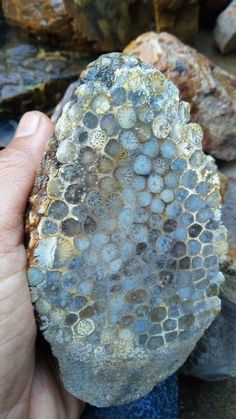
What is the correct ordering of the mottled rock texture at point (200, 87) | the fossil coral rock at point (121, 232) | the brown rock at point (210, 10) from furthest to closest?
the brown rock at point (210, 10) < the mottled rock texture at point (200, 87) < the fossil coral rock at point (121, 232)

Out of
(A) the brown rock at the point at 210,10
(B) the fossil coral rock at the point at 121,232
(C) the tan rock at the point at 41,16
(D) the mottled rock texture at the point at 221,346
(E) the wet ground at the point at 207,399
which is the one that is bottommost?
(E) the wet ground at the point at 207,399

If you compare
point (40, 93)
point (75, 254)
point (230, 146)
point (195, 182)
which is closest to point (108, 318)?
point (75, 254)

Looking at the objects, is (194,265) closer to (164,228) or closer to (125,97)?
(164,228)

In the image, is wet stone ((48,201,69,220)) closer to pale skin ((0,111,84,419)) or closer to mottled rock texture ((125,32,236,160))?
pale skin ((0,111,84,419))

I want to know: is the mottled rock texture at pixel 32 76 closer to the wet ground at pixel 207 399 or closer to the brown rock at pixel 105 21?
the brown rock at pixel 105 21

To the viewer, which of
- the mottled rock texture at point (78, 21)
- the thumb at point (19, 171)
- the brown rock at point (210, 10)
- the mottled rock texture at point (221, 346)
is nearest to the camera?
the thumb at point (19, 171)

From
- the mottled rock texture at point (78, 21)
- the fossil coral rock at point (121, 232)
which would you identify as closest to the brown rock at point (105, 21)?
the mottled rock texture at point (78, 21)

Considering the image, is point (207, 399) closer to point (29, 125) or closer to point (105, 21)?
point (29, 125)

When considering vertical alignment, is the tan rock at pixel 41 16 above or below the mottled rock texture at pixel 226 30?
above
